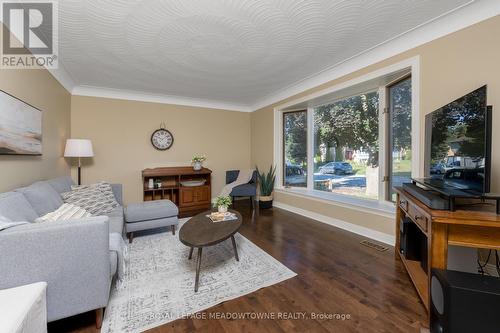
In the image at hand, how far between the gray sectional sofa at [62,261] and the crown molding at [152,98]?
9.94ft

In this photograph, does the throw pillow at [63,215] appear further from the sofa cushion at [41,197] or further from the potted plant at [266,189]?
the potted plant at [266,189]

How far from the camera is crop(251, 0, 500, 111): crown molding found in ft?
5.85

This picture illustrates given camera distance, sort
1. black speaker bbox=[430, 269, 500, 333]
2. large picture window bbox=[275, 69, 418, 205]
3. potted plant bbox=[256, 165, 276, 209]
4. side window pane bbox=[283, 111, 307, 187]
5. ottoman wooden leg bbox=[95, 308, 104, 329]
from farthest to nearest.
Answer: potted plant bbox=[256, 165, 276, 209] → side window pane bbox=[283, 111, 307, 187] → large picture window bbox=[275, 69, 418, 205] → ottoman wooden leg bbox=[95, 308, 104, 329] → black speaker bbox=[430, 269, 500, 333]

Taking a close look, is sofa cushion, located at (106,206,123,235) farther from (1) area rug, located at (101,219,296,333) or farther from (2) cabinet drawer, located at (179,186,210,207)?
(2) cabinet drawer, located at (179,186,210,207)

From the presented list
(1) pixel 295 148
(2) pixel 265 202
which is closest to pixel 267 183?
(2) pixel 265 202

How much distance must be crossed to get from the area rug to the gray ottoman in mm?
234

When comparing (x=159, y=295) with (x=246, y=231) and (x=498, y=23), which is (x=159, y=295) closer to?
(x=246, y=231)

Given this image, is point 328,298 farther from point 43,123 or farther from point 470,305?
point 43,123

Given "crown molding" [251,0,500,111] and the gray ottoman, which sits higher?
"crown molding" [251,0,500,111]

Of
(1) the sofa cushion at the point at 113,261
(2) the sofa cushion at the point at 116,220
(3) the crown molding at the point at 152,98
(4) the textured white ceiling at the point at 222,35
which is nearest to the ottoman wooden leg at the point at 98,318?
(1) the sofa cushion at the point at 113,261

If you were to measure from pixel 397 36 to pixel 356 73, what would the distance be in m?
0.60

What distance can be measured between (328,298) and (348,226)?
163 cm

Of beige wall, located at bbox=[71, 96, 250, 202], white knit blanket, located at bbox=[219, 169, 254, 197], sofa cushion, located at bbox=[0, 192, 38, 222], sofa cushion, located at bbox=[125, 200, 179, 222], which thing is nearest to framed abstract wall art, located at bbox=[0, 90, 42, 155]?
sofa cushion, located at bbox=[0, 192, 38, 222]

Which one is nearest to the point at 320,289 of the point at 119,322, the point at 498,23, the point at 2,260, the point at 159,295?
the point at 159,295
